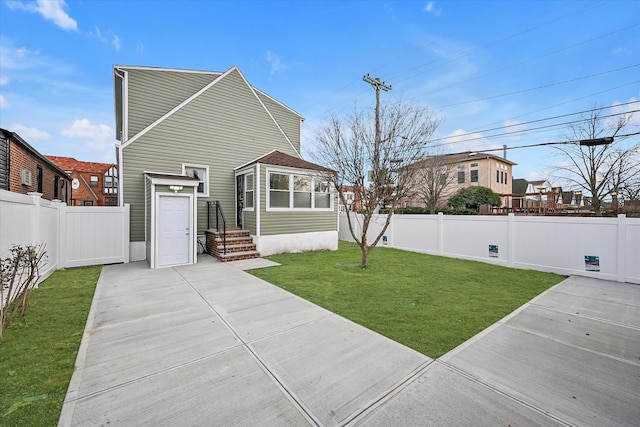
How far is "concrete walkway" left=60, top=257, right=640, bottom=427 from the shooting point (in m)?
2.10

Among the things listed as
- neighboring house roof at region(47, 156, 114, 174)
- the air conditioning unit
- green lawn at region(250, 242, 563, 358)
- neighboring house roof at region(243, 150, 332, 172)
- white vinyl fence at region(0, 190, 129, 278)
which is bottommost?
green lawn at region(250, 242, 563, 358)

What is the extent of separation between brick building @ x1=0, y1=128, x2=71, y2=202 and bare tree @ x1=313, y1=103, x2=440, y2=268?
11.0 meters

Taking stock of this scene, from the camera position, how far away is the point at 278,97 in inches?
573

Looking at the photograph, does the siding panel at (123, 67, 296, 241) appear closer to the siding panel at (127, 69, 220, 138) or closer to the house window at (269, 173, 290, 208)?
the siding panel at (127, 69, 220, 138)

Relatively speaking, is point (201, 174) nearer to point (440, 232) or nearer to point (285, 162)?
point (285, 162)

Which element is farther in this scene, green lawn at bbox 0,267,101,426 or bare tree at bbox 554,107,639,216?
bare tree at bbox 554,107,639,216

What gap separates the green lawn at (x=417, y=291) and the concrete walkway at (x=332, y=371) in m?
0.29

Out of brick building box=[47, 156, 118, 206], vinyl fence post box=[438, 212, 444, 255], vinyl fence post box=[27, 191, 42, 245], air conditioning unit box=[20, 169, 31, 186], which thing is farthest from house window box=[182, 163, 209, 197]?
brick building box=[47, 156, 118, 206]

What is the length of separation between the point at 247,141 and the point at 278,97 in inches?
173

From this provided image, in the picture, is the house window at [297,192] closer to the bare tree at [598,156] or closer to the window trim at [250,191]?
the window trim at [250,191]

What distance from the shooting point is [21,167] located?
10242 millimetres

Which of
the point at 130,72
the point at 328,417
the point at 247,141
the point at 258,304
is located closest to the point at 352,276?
the point at 258,304

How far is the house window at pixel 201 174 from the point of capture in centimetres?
1044

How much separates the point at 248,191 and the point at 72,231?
5.36 meters
